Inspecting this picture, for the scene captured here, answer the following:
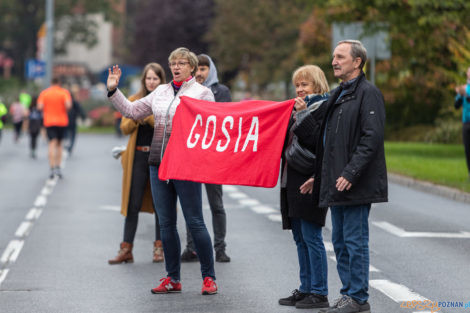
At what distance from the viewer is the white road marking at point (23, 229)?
36.6ft

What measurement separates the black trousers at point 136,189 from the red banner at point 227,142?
1.78 m

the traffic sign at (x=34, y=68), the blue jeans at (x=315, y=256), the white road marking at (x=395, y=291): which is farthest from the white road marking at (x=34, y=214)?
the traffic sign at (x=34, y=68)

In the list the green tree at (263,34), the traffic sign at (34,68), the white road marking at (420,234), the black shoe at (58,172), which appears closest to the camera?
the white road marking at (420,234)

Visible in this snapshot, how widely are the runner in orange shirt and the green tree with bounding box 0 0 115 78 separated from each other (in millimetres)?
50650

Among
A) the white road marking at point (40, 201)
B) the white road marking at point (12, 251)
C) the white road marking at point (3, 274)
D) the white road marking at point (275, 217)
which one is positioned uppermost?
the white road marking at point (3, 274)

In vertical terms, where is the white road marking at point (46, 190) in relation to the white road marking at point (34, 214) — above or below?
below

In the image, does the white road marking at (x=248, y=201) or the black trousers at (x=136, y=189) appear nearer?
the black trousers at (x=136, y=189)

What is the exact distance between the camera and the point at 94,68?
99.9 m

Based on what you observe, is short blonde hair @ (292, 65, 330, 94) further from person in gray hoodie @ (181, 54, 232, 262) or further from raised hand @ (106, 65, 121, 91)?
person in gray hoodie @ (181, 54, 232, 262)

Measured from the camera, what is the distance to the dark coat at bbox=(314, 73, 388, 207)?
6340 mm

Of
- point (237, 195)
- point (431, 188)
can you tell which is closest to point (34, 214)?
point (237, 195)

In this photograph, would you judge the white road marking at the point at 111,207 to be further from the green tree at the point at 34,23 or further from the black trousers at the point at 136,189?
the green tree at the point at 34,23

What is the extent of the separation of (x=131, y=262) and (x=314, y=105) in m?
3.16

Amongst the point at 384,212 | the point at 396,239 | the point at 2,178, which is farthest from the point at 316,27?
the point at 396,239
